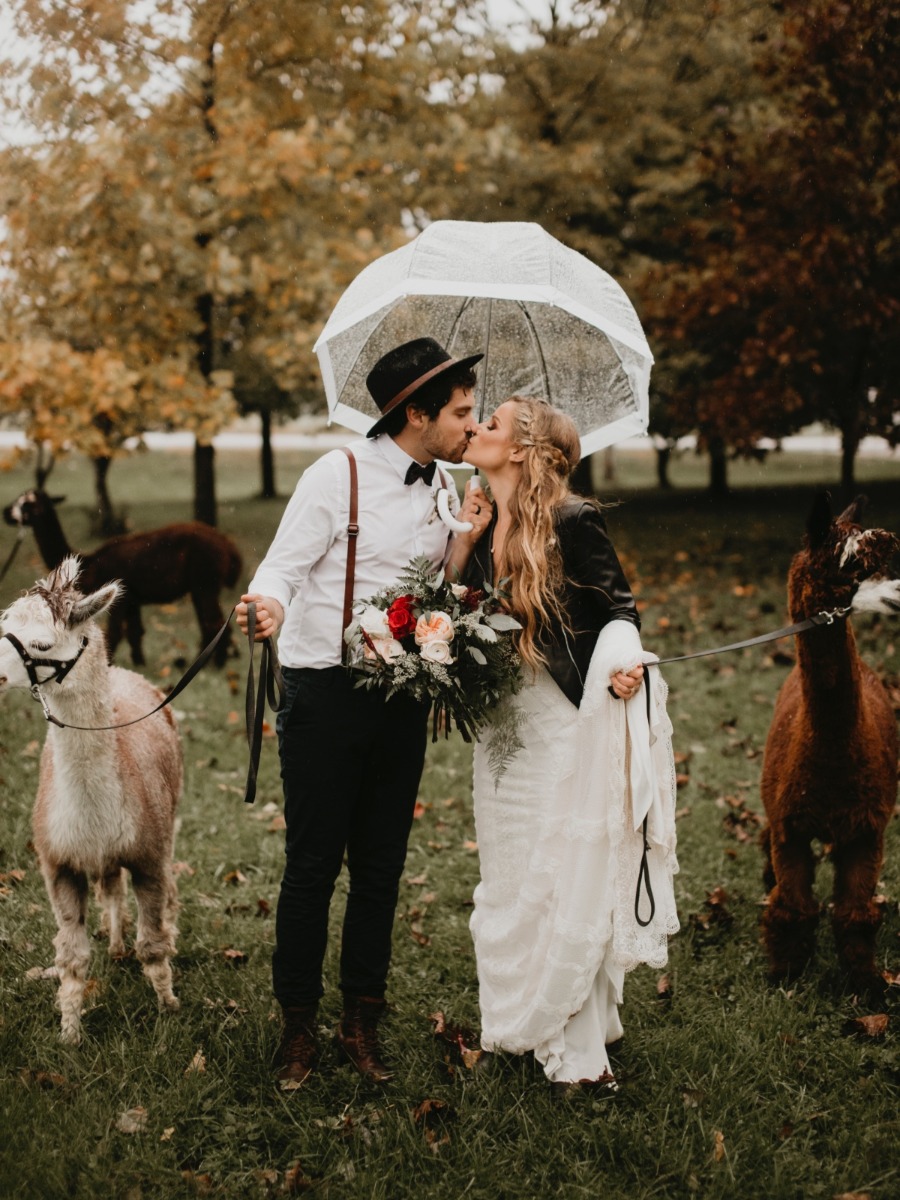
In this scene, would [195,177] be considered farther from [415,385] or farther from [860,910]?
[860,910]

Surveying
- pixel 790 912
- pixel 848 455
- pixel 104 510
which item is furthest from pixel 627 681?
pixel 104 510

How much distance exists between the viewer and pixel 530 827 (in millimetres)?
3500

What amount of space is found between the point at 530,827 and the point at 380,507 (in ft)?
4.03

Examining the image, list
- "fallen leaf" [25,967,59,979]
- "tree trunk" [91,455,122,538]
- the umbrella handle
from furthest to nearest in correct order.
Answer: "tree trunk" [91,455,122,538] < "fallen leaf" [25,967,59,979] < the umbrella handle

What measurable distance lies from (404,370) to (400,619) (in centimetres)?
89

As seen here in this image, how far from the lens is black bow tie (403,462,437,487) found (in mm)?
3463

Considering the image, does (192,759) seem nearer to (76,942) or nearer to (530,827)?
(76,942)

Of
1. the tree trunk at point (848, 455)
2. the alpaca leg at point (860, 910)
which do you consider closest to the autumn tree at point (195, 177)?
the tree trunk at point (848, 455)

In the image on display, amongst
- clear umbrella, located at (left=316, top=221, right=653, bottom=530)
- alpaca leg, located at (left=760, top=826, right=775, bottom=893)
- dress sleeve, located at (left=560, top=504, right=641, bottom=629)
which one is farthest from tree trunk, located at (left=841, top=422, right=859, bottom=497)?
dress sleeve, located at (left=560, top=504, right=641, bottom=629)

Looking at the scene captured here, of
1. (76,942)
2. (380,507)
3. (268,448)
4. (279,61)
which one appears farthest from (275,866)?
(268,448)

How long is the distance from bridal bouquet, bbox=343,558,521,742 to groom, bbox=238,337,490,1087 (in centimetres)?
16

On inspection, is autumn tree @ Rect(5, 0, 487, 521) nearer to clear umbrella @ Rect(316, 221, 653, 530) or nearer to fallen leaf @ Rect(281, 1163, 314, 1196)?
clear umbrella @ Rect(316, 221, 653, 530)

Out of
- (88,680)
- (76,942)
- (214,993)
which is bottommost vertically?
(214,993)

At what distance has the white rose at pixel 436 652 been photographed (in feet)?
10.2
